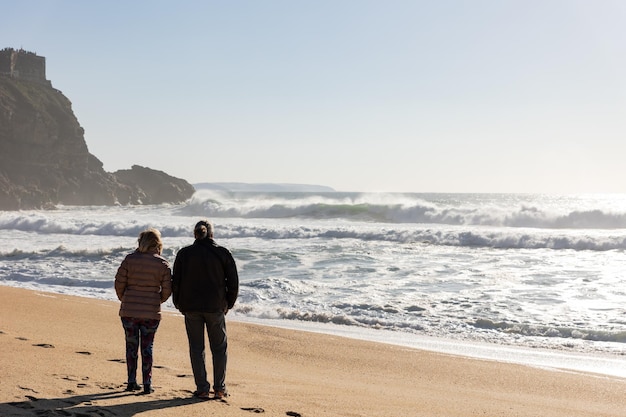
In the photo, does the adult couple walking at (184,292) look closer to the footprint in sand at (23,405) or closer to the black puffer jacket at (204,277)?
the black puffer jacket at (204,277)

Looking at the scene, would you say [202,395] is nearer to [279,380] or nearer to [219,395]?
[219,395]

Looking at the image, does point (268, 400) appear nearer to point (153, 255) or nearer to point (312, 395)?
point (312, 395)

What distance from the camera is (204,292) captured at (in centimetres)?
507

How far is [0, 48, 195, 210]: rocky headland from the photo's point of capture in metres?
78.7

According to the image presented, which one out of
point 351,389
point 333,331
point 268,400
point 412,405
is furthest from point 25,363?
point 333,331

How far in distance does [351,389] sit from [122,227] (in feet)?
93.4

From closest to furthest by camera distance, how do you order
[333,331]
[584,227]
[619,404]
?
[619,404]
[333,331]
[584,227]

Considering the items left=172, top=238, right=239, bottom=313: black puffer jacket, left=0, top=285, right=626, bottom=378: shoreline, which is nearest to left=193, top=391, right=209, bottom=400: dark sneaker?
left=172, top=238, right=239, bottom=313: black puffer jacket

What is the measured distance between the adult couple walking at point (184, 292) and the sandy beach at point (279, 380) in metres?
0.25

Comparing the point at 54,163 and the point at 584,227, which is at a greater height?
the point at 54,163

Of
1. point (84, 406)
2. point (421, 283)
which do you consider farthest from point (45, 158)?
point (84, 406)

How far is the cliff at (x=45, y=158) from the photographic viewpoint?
257ft

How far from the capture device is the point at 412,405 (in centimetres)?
552

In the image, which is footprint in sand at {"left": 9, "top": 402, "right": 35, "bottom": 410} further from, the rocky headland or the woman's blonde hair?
the rocky headland
